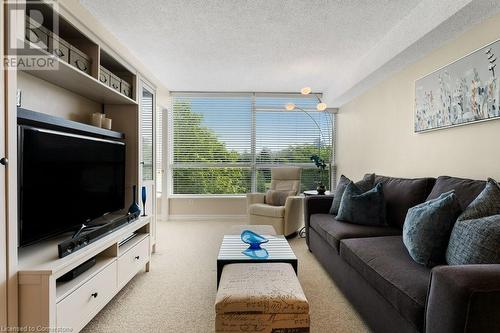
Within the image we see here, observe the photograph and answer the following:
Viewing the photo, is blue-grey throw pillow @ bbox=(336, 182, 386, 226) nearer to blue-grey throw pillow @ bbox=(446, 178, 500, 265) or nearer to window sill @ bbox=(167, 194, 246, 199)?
blue-grey throw pillow @ bbox=(446, 178, 500, 265)

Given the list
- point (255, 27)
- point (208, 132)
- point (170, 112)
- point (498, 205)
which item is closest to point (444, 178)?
point (498, 205)

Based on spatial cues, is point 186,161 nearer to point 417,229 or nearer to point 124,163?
point 124,163

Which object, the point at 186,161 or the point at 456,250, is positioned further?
the point at 186,161

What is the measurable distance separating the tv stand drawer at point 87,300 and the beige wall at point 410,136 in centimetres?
282

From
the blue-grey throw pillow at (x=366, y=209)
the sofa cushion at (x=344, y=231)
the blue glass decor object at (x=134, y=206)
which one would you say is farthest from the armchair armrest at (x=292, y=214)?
the blue glass decor object at (x=134, y=206)

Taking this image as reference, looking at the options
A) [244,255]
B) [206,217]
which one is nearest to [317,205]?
[244,255]

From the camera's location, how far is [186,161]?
5.09 m

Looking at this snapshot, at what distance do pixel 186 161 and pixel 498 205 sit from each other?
4452 mm

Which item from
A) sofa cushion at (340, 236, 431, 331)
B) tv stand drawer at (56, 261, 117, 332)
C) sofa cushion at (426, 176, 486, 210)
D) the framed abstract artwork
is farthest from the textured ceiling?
tv stand drawer at (56, 261, 117, 332)

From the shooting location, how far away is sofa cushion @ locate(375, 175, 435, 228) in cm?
229

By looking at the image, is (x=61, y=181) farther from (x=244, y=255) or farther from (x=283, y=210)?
(x=283, y=210)

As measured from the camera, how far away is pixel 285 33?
9.02 feet

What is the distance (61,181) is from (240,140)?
140 inches

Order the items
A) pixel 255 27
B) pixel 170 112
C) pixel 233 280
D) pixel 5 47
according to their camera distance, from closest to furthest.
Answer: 1. pixel 5 47
2. pixel 233 280
3. pixel 255 27
4. pixel 170 112
